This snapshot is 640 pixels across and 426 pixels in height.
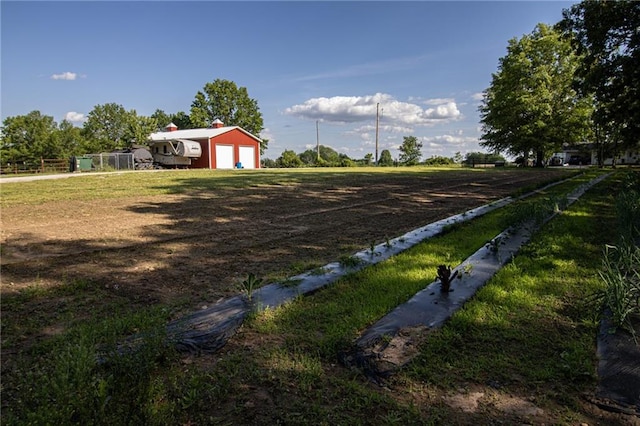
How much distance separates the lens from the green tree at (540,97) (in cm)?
3081

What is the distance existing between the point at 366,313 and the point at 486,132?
3970cm

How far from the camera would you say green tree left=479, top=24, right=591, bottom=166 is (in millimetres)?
30812

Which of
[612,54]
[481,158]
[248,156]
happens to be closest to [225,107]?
[248,156]

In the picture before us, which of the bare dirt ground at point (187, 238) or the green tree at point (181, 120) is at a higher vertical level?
the green tree at point (181, 120)

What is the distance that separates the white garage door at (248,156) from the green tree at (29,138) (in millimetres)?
24596

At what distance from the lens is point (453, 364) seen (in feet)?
7.61

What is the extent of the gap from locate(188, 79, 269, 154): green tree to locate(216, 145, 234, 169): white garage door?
25.4 metres

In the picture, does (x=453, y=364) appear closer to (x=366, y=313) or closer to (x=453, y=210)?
(x=366, y=313)

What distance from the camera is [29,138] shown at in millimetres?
44312

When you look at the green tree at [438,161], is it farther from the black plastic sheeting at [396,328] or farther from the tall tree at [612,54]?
the black plastic sheeting at [396,328]

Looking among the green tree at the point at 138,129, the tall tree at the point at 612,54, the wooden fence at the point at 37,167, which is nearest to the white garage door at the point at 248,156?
the green tree at the point at 138,129

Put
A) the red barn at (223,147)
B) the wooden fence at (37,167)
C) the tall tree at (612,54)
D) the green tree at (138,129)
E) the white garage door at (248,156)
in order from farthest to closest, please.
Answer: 1. the green tree at (138,129)
2. the white garage door at (248,156)
3. the red barn at (223,147)
4. the wooden fence at (37,167)
5. the tall tree at (612,54)

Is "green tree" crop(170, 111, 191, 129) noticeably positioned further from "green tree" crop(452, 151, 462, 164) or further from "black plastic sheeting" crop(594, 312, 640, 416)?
"black plastic sheeting" crop(594, 312, 640, 416)

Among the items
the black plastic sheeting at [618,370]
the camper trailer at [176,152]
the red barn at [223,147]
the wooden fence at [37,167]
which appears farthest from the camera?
the red barn at [223,147]
